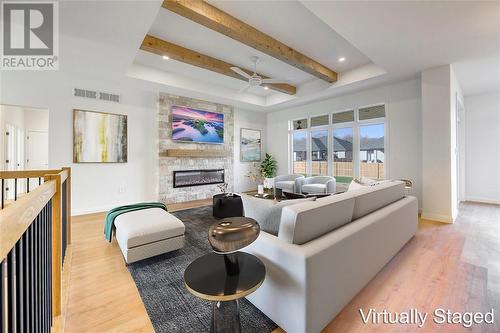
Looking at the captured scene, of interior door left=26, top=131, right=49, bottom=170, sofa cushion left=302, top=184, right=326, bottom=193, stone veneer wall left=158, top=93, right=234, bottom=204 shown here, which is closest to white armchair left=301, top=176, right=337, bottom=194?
sofa cushion left=302, top=184, right=326, bottom=193

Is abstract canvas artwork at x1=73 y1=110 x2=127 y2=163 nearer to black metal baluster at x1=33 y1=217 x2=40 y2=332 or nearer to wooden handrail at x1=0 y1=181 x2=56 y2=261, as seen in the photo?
black metal baluster at x1=33 y1=217 x2=40 y2=332

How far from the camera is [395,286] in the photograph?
6.31 ft

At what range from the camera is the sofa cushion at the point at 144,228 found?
7.11ft

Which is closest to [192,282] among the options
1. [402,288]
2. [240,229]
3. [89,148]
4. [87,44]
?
[240,229]

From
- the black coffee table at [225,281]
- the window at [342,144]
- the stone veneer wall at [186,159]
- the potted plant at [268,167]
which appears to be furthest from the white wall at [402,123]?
the black coffee table at [225,281]

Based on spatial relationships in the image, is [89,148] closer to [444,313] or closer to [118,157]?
[118,157]

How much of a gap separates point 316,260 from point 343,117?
516 centimetres

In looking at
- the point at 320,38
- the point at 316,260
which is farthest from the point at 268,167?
the point at 316,260

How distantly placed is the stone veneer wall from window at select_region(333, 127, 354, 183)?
2968 mm

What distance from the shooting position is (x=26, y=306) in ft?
2.74

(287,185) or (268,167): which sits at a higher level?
(268,167)

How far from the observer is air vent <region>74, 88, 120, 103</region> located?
4.20m

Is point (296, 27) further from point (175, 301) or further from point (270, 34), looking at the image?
point (175, 301)

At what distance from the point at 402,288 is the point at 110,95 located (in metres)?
5.66
